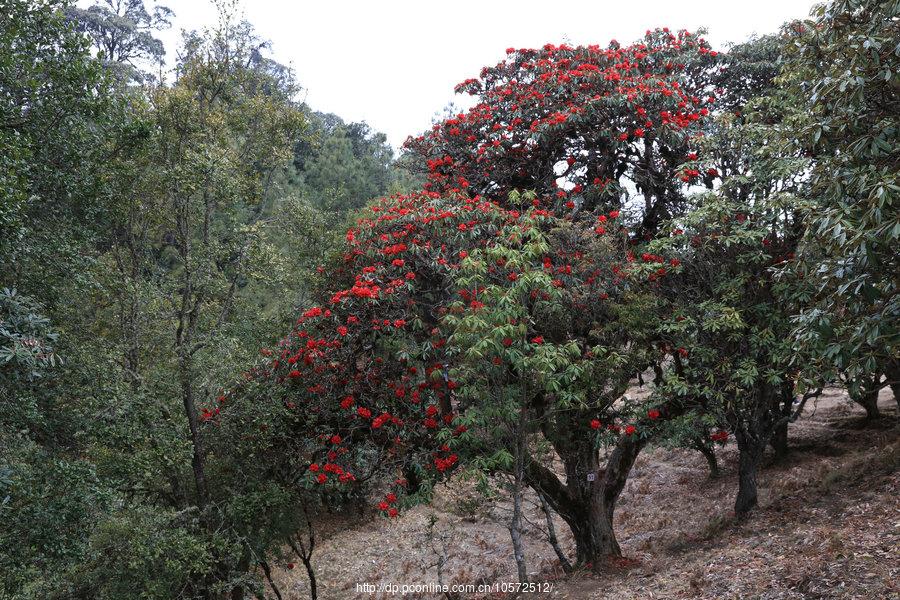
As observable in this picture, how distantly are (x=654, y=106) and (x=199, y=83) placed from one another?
708cm

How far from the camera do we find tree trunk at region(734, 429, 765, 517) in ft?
27.9

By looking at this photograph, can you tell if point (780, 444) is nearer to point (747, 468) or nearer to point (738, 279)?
point (747, 468)

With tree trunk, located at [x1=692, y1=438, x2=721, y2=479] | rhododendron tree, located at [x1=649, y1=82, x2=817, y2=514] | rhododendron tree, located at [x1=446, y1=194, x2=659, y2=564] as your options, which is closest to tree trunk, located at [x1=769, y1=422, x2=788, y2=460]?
tree trunk, located at [x1=692, y1=438, x2=721, y2=479]

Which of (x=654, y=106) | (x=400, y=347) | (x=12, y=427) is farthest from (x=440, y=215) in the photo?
(x=12, y=427)

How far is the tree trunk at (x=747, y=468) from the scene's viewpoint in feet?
27.9

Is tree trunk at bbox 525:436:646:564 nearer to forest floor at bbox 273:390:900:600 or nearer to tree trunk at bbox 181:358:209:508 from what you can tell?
forest floor at bbox 273:390:900:600

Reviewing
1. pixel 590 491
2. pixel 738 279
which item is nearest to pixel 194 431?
pixel 590 491

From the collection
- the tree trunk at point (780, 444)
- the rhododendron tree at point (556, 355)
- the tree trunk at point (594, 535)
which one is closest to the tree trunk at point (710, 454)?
the tree trunk at point (780, 444)

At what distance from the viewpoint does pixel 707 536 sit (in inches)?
352

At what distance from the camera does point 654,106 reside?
9.34 meters

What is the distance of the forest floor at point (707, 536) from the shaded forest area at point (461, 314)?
8 centimetres

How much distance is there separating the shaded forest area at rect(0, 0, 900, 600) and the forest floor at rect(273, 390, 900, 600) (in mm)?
78

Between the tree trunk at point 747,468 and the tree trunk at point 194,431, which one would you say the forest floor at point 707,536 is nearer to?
the tree trunk at point 747,468

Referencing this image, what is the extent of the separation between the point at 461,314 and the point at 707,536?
5.51 m
